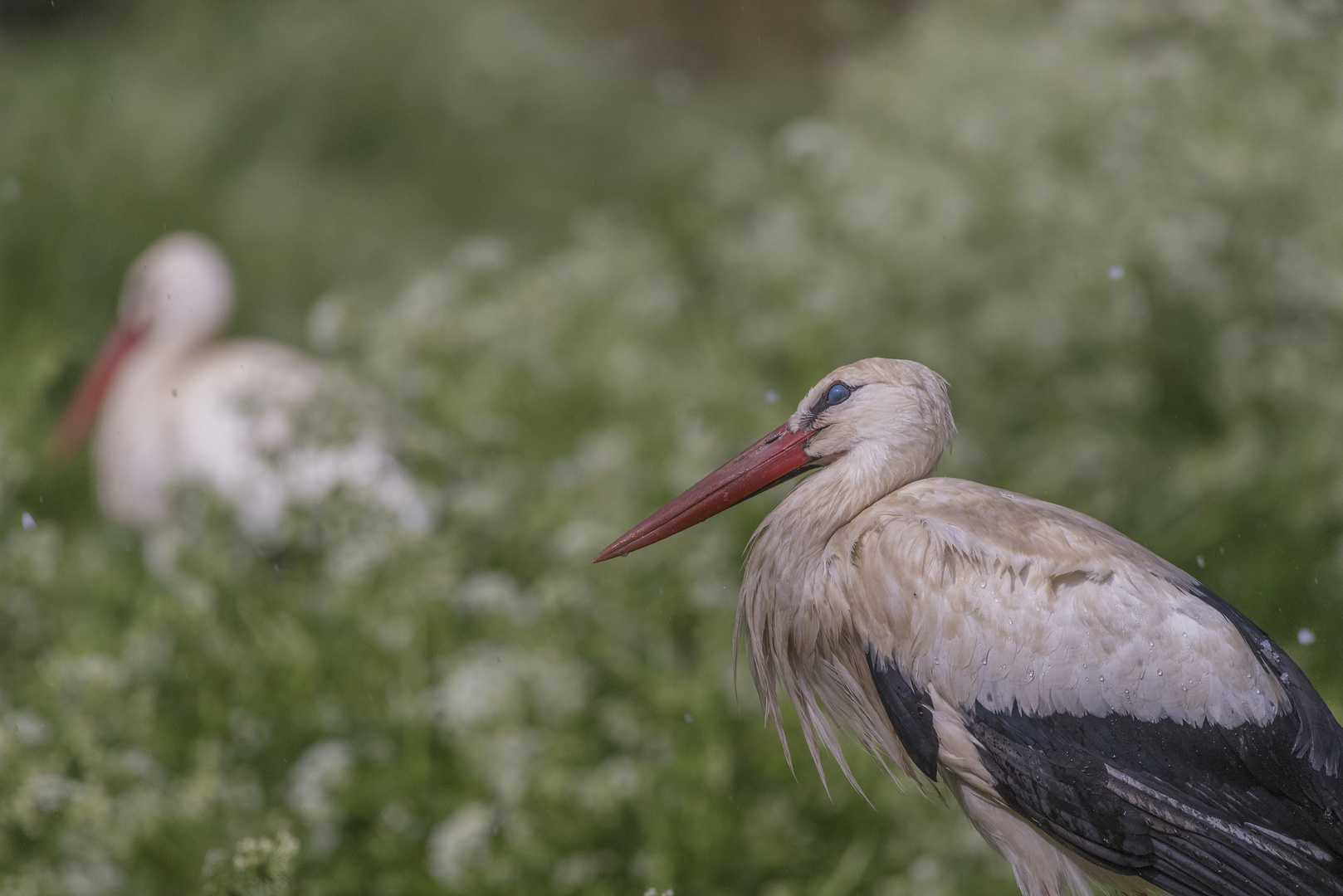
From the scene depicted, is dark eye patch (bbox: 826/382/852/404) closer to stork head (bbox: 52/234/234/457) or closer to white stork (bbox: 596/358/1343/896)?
white stork (bbox: 596/358/1343/896)

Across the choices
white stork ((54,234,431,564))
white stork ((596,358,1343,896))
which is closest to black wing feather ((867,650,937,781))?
white stork ((596,358,1343,896))

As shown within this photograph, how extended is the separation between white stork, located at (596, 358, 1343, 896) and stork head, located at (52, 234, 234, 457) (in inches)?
150

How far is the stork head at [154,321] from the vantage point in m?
4.61

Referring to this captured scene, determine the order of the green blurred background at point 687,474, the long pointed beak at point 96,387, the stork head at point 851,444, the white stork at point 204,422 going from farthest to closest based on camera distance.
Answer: the long pointed beak at point 96,387 → the white stork at point 204,422 → the green blurred background at point 687,474 → the stork head at point 851,444

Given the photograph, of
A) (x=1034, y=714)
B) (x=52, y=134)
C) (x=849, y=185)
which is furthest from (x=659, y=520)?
(x=52, y=134)

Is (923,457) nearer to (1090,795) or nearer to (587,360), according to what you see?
(1090,795)

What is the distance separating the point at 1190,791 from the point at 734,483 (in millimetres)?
720

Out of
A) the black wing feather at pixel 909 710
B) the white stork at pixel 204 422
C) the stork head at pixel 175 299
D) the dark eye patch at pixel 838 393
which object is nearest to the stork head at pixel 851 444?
the dark eye patch at pixel 838 393

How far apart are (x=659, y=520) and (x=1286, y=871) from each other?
915mm

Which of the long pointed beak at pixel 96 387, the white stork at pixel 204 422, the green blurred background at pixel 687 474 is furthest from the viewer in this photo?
the long pointed beak at pixel 96 387

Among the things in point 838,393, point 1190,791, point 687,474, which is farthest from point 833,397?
point 687,474

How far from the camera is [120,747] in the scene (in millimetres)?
2877

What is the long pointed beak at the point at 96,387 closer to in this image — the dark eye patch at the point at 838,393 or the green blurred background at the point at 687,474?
the green blurred background at the point at 687,474

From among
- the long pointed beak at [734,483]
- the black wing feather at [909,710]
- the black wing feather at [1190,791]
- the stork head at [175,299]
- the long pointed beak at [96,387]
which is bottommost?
the long pointed beak at [96,387]
